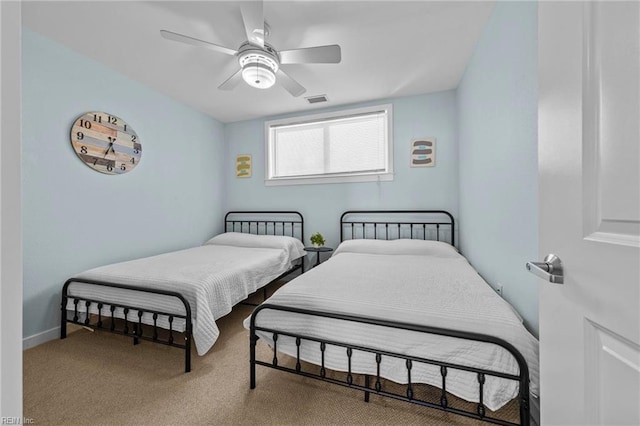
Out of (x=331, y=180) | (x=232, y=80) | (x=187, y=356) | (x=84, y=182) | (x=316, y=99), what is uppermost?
(x=316, y=99)

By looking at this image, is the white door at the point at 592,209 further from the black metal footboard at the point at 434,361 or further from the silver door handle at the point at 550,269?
the black metal footboard at the point at 434,361

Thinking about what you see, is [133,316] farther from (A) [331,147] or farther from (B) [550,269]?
(A) [331,147]

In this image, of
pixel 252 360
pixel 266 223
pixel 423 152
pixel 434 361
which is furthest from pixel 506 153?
pixel 266 223

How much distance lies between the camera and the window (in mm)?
3256

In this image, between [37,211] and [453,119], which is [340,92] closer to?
[453,119]

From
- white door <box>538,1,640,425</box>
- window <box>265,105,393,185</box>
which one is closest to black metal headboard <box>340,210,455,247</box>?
window <box>265,105,393,185</box>

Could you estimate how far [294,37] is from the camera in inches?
80.0

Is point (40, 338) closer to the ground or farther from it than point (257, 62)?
closer to the ground

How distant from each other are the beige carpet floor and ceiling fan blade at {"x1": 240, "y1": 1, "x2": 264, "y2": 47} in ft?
7.58

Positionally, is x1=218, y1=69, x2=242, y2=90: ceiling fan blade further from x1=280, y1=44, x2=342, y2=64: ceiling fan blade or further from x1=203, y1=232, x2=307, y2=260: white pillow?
x1=203, y1=232, x2=307, y2=260: white pillow

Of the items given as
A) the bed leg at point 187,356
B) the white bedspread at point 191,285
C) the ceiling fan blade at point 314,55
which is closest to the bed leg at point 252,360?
the white bedspread at point 191,285

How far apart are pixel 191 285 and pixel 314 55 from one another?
1.89m

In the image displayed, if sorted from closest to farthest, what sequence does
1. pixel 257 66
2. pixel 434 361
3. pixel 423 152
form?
pixel 434 361
pixel 257 66
pixel 423 152

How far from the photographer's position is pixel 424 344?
1103 millimetres
